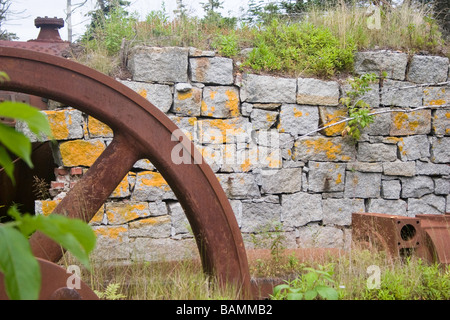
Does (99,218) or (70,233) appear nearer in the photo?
(70,233)

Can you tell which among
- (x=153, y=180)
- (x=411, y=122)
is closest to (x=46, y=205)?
(x=153, y=180)

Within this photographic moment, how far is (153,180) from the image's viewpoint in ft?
15.0

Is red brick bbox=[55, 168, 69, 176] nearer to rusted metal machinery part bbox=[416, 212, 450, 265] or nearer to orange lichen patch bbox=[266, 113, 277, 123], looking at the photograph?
orange lichen patch bbox=[266, 113, 277, 123]

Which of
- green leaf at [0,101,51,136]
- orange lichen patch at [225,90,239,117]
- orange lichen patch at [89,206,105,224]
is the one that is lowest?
orange lichen patch at [89,206,105,224]

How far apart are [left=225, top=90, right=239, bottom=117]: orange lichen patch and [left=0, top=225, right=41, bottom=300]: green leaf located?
13.6 feet

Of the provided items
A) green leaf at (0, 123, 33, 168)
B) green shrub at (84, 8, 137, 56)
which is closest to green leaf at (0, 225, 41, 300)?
green leaf at (0, 123, 33, 168)

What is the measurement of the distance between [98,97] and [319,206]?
357cm

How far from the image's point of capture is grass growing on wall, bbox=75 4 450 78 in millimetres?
4941

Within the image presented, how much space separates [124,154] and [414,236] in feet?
7.11

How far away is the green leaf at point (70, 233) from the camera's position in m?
0.70

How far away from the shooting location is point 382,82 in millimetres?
5145

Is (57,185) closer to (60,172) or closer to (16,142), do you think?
(60,172)

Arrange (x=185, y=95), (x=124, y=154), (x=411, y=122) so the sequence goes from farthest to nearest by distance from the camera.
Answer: (x=411, y=122)
(x=185, y=95)
(x=124, y=154)

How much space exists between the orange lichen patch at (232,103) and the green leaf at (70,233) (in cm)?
411
